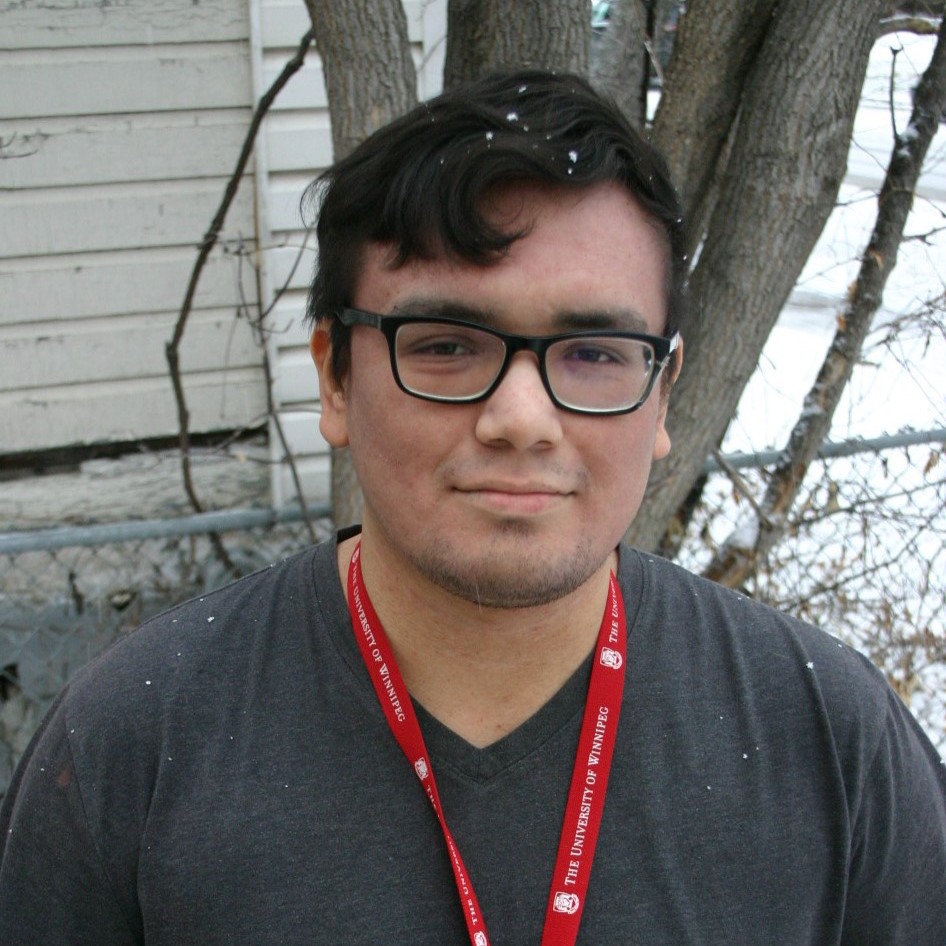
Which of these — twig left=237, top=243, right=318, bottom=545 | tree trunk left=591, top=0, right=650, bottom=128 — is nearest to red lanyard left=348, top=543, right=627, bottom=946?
tree trunk left=591, top=0, right=650, bottom=128

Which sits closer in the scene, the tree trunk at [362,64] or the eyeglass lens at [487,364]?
the eyeglass lens at [487,364]

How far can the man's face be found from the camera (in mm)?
1464

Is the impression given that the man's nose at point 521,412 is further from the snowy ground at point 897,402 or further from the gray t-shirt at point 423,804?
the snowy ground at point 897,402

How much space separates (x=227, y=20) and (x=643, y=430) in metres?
3.24

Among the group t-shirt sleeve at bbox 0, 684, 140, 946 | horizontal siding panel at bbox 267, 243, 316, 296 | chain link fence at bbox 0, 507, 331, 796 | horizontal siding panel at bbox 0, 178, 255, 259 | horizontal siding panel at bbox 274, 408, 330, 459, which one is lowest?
chain link fence at bbox 0, 507, 331, 796

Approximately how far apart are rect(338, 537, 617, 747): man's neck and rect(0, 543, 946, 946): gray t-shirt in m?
0.04

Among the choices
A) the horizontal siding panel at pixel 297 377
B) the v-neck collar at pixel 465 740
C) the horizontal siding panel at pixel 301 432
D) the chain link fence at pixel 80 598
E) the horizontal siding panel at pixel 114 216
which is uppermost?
the horizontal siding panel at pixel 114 216

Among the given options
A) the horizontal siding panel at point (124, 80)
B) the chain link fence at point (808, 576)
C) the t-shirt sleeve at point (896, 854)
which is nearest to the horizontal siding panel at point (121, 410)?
the chain link fence at point (808, 576)

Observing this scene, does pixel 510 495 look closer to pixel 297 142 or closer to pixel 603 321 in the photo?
pixel 603 321

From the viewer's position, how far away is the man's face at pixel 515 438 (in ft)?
4.80

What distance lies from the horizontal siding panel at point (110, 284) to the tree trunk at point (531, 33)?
1932 mm

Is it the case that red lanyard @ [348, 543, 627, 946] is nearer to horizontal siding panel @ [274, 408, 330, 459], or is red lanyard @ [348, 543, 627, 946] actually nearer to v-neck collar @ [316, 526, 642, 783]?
v-neck collar @ [316, 526, 642, 783]

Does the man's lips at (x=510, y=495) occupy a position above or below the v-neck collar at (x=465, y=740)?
above

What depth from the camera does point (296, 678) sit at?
161cm
